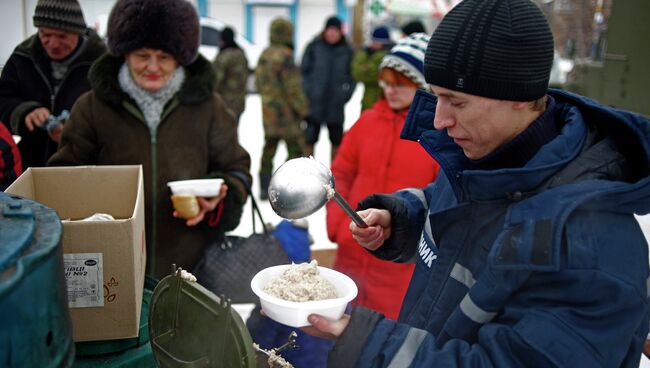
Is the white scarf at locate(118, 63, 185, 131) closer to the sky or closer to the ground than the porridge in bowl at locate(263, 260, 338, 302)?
closer to the sky

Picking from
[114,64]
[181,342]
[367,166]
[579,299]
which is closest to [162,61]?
[114,64]

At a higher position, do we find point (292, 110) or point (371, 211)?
point (371, 211)

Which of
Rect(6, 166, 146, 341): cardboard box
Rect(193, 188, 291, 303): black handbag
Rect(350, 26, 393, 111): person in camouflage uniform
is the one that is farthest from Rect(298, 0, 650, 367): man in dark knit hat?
Rect(350, 26, 393, 111): person in camouflage uniform

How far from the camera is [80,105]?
2.31 m

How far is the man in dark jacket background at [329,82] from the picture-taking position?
21.4 ft

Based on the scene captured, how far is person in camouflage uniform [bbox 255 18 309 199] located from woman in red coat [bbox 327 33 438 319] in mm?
3147

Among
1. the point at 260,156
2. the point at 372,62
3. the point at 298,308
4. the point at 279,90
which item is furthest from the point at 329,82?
the point at 298,308

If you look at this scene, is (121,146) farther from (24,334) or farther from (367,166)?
(24,334)

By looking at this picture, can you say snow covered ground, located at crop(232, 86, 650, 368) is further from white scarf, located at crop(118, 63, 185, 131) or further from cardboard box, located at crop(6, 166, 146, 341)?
white scarf, located at crop(118, 63, 185, 131)

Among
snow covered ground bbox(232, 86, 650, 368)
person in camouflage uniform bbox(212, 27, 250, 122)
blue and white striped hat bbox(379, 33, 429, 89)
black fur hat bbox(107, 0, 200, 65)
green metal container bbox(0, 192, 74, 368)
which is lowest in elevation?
snow covered ground bbox(232, 86, 650, 368)

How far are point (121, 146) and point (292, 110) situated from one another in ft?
12.5

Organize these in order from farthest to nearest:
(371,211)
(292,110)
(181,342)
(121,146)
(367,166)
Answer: (292,110) < (367,166) < (121,146) < (371,211) < (181,342)

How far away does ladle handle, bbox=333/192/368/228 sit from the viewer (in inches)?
52.0

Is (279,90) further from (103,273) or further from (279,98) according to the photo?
(103,273)
